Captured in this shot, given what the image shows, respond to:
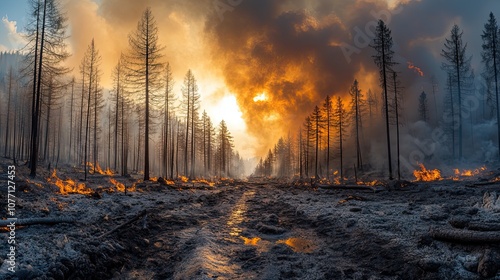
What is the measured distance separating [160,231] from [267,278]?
4.91 m

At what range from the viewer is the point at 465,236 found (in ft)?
16.4

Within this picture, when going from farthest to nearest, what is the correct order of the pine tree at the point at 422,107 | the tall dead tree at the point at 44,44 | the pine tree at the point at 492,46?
the pine tree at the point at 422,107
the pine tree at the point at 492,46
the tall dead tree at the point at 44,44

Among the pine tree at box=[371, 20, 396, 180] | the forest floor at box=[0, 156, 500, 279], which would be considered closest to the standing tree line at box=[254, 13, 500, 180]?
the pine tree at box=[371, 20, 396, 180]

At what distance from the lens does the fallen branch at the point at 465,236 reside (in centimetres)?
462

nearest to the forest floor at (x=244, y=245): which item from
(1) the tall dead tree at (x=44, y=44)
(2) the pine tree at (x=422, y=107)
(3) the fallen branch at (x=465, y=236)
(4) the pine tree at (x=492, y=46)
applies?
(3) the fallen branch at (x=465, y=236)

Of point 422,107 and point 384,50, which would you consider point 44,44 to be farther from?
point 422,107

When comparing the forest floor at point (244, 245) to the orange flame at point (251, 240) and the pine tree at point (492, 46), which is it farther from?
the pine tree at point (492, 46)

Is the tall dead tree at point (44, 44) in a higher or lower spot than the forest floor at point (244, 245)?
higher

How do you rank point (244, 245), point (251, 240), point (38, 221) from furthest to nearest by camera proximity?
point (251, 240) → point (244, 245) → point (38, 221)

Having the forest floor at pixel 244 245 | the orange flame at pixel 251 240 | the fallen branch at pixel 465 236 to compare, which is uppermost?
the fallen branch at pixel 465 236

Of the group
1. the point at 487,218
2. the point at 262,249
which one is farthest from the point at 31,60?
the point at 487,218

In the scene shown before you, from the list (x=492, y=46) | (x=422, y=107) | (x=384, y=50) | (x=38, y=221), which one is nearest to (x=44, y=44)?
(x=38, y=221)

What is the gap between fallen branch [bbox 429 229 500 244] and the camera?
4621mm

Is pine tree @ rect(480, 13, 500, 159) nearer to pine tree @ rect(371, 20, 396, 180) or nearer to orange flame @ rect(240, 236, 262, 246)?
pine tree @ rect(371, 20, 396, 180)
